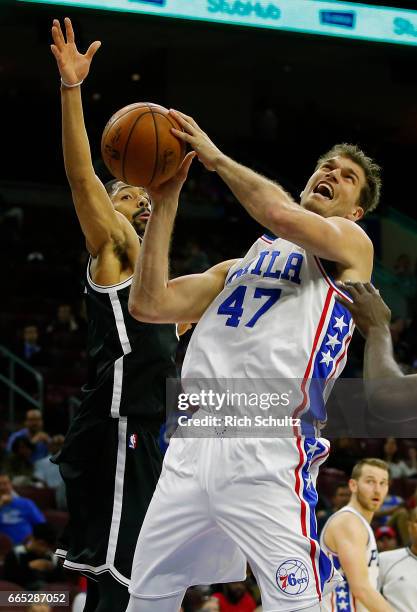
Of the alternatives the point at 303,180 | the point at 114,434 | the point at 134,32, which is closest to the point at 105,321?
the point at 114,434

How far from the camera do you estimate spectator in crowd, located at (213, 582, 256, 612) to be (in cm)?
711

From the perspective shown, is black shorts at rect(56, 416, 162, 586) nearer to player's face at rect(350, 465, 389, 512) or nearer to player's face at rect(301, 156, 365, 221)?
player's face at rect(301, 156, 365, 221)

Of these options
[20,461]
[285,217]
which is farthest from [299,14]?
[285,217]

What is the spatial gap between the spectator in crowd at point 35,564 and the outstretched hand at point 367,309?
449cm

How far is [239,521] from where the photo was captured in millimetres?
3053

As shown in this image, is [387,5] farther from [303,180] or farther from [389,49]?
[303,180]

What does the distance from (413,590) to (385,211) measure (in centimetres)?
943

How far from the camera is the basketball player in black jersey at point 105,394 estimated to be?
3734 mm

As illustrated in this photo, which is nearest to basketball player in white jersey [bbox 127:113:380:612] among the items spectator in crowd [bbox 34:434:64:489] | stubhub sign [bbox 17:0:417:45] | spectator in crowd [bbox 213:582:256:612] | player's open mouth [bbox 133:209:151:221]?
player's open mouth [bbox 133:209:151:221]

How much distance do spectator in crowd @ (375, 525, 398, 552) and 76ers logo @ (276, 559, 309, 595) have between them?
17.6 ft

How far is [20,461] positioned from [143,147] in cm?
638

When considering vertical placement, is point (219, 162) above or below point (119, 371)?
above

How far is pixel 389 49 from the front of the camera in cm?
884

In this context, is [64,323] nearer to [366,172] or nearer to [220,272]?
[220,272]
